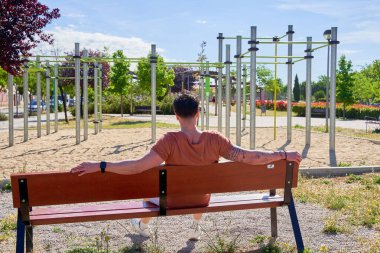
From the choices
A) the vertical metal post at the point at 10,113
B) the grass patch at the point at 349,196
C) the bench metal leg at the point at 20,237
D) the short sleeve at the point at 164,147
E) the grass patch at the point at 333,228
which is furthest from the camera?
the vertical metal post at the point at 10,113

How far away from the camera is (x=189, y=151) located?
378 cm

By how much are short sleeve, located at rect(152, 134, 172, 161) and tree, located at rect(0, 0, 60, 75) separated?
6851 mm

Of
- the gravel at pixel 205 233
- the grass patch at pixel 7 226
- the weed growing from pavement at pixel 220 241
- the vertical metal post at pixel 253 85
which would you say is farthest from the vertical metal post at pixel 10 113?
the weed growing from pavement at pixel 220 241

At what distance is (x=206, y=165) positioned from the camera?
3.68m

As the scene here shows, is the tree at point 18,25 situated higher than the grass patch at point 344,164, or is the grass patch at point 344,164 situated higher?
the tree at point 18,25

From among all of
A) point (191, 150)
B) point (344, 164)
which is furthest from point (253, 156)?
point (344, 164)

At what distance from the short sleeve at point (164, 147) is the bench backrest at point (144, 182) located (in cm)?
12

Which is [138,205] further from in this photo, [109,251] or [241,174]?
[241,174]

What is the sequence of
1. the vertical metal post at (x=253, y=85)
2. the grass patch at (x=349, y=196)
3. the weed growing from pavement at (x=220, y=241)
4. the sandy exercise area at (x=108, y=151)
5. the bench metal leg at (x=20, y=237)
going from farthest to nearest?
the vertical metal post at (x=253, y=85) < the sandy exercise area at (x=108, y=151) < the grass patch at (x=349, y=196) < the weed growing from pavement at (x=220, y=241) < the bench metal leg at (x=20, y=237)

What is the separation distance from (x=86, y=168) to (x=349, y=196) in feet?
12.4

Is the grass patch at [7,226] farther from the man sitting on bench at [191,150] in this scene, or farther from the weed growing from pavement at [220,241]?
the weed growing from pavement at [220,241]

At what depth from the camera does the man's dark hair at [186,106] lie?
147 inches

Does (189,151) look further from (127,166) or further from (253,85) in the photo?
(253,85)

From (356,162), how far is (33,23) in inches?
270
